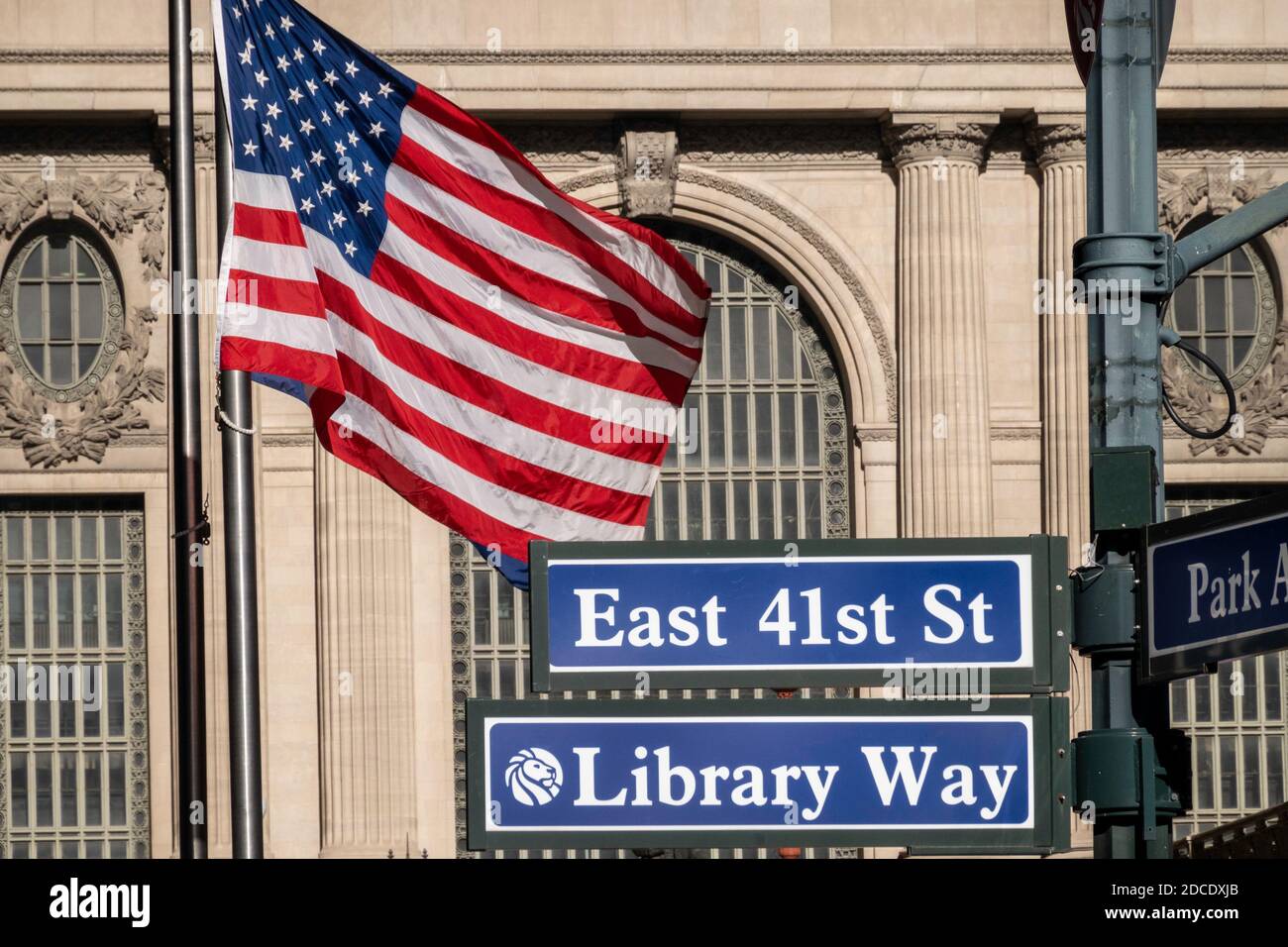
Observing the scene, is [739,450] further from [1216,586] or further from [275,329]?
[1216,586]

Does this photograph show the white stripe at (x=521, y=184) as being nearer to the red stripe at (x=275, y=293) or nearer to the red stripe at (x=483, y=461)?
the red stripe at (x=275, y=293)

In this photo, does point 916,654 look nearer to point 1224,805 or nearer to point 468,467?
point 468,467

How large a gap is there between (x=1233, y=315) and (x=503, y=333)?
75.3ft

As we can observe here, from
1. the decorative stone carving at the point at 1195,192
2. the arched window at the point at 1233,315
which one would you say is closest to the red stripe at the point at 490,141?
the decorative stone carving at the point at 1195,192

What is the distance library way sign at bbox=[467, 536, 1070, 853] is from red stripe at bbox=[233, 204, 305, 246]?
19.0 feet

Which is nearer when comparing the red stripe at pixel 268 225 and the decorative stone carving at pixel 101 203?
the red stripe at pixel 268 225

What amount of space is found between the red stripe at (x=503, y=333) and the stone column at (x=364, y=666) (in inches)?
729

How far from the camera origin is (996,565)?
8688mm

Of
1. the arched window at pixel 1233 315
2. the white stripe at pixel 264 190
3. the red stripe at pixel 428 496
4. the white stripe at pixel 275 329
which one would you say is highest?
the arched window at pixel 1233 315

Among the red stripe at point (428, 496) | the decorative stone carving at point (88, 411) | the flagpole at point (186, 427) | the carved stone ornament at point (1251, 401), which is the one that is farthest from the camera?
the carved stone ornament at point (1251, 401)

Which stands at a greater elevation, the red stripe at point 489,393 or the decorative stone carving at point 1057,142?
the decorative stone carving at point 1057,142

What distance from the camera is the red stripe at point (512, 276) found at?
13.6m

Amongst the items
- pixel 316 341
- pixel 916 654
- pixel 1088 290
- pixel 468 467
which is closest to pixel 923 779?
pixel 916 654

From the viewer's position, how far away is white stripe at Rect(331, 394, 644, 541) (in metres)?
13.3
